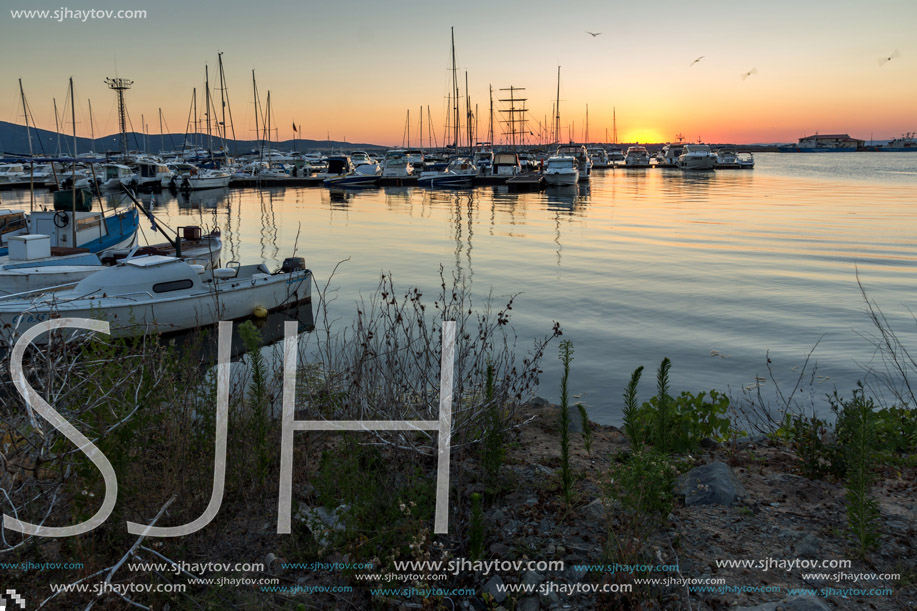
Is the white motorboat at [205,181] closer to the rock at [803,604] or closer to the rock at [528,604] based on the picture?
the rock at [528,604]

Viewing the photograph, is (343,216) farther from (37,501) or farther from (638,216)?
(37,501)

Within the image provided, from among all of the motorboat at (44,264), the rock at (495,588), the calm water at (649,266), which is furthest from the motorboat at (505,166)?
the rock at (495,588)

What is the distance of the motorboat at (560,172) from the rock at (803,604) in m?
59.5

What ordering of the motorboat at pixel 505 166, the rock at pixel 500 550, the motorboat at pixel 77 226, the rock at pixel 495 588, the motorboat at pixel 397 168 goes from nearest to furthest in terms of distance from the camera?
1. the rock at pixel 495 588
2. the rock at pixel 500 550
3. the motorboat at pixel 77 226
4. the motorboat at pixel 505 166
5. the motorboat at pixel 397 168

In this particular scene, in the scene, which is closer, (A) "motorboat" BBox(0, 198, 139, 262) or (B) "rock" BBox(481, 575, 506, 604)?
(B) "rock" BBox(481, 575, 506, 604)

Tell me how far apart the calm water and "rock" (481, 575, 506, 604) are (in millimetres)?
5616

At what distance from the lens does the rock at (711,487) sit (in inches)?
209

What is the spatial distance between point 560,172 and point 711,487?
58.4 meters

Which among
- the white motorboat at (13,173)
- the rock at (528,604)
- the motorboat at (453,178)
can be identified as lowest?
the rock at (528,604)

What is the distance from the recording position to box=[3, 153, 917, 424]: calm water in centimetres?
1247

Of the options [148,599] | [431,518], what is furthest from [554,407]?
[148,599]

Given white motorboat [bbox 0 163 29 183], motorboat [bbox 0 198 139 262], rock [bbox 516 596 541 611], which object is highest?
white motorboat [bbox 0 163 29 183]

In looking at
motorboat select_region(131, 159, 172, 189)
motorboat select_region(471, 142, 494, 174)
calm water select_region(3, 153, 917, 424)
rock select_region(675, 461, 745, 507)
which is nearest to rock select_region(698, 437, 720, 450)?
rock select_region(675, 461, 745, 507)

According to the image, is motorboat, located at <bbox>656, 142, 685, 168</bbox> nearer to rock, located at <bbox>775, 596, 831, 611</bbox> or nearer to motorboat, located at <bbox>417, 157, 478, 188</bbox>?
motorboat, located at <bbox>417, 157, 478, 188</bbox>
